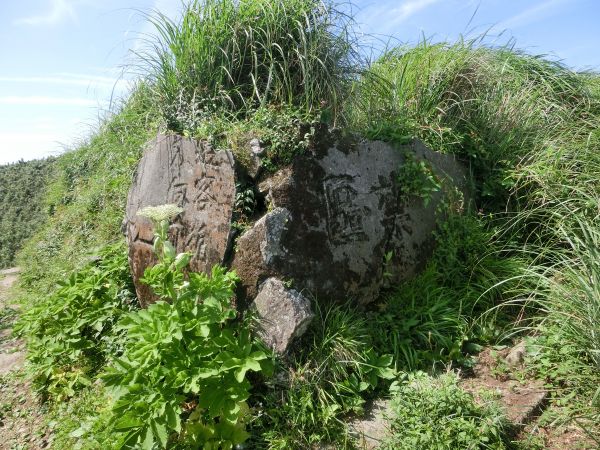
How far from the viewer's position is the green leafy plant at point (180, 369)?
2.64 meters

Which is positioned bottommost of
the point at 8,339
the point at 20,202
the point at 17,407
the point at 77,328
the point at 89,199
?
the point at 17,407

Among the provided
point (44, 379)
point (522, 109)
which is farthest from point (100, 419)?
point (522, 109)

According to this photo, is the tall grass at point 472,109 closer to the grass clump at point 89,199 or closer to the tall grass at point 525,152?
the tall grass at point 525,152

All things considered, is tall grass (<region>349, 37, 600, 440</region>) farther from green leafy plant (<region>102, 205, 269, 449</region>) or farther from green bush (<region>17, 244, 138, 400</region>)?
green bush (<region>17, 244, 138, 400</region>)

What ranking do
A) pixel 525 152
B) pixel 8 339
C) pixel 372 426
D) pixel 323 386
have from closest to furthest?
1. pixel 372 426
2. pixel 323 386
3. pixel 525 152
4. pixel 8 339

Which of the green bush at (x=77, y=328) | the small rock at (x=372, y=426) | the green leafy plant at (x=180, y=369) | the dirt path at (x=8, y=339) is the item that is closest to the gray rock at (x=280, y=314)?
the green leafy plant at (x=180, y=369)

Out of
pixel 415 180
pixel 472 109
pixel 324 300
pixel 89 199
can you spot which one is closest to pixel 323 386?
pixel 324 300

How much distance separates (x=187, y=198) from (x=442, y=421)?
238 cm

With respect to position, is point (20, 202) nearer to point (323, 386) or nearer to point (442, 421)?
point (323, 386)

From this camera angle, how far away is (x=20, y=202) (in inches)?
396

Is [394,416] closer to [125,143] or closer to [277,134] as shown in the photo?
[277,134]

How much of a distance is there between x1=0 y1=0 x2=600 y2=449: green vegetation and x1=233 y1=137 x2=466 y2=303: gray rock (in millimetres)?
150

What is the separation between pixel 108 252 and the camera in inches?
191

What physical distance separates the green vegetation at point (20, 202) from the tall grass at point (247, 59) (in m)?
5.57
